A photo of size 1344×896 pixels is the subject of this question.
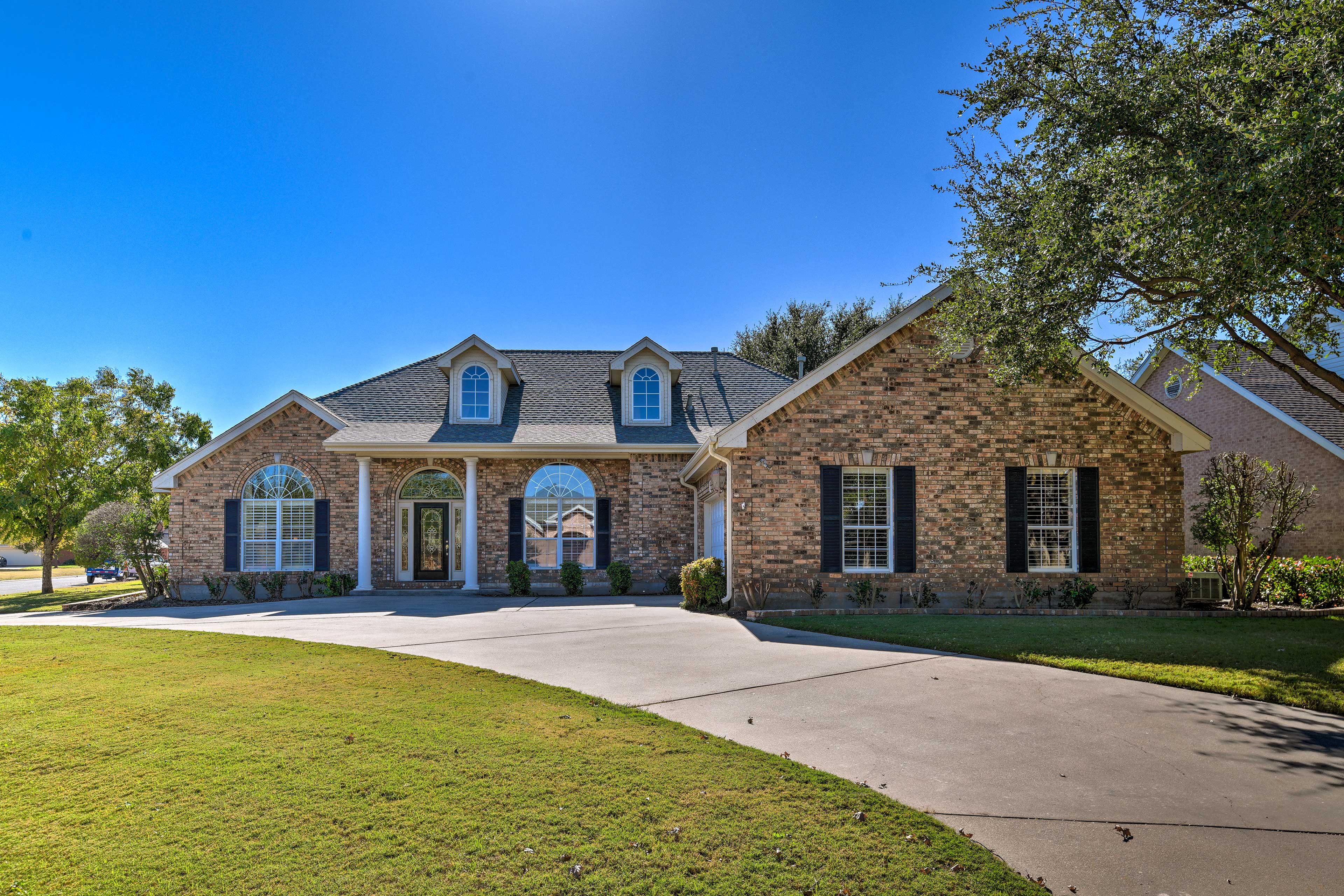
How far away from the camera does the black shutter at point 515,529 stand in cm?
1848

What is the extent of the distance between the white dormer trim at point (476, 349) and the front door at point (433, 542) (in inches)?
150

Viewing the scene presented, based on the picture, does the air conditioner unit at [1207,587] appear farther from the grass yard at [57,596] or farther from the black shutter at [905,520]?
the grass yard at [57,596]

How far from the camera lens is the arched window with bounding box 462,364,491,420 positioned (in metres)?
19.9

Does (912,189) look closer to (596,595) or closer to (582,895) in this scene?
(596,595)

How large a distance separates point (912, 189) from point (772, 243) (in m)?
6.18

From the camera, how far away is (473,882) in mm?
3273

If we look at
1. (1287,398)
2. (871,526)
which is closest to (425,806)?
(871,526)

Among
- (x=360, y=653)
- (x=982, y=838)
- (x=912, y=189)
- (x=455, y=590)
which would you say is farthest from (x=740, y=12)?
(x=455, y=590)

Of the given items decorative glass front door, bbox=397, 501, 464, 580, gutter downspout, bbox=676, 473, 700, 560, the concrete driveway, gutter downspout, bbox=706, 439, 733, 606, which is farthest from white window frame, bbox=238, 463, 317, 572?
gutter downspout, bbox=706, 439, 733, 606

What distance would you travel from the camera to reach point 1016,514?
1354cm

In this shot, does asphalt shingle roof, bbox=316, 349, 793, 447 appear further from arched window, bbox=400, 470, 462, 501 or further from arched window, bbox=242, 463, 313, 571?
arched window, bbox=242, 463, 313, 571

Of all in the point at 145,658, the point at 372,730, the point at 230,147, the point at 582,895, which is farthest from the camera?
the point at 230,147

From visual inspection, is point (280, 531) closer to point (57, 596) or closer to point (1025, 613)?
point (57, 596)

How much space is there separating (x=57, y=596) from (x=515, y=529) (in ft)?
50.9
